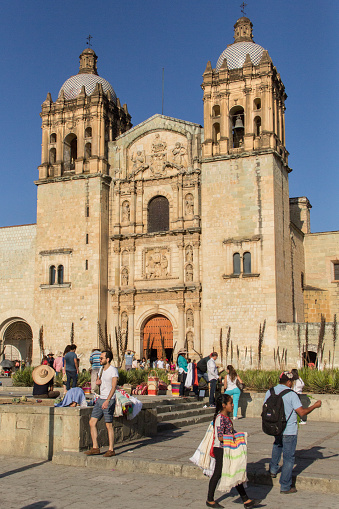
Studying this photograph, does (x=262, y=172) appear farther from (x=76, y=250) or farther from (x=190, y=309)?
(x=76, y=250)

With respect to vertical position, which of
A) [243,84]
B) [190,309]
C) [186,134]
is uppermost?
[243,84]

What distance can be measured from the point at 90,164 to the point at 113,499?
2512 cm

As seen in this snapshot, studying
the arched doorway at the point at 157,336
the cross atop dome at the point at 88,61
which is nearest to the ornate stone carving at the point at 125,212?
the arched doorway at the point at 157,336

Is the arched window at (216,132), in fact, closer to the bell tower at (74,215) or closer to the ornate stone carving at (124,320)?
the bell tower at (74,215)

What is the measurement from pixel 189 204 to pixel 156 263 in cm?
341

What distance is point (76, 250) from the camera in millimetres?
29938

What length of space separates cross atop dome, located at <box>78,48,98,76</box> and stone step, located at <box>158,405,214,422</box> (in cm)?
2515

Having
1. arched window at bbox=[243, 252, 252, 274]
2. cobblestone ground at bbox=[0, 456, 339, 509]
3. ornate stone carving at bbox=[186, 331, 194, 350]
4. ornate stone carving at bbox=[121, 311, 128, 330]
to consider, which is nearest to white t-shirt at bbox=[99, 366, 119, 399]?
cobblestone ground at bbox=[0, 456, 339, 509]

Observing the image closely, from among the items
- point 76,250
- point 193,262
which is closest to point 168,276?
point 193,262

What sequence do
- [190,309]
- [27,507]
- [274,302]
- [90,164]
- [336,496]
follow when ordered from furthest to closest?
1. [90,164]
2. [190,309]
3. [274,302]
4. [336,496]
5. [27,507]

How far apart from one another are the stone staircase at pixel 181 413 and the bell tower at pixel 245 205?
10164 millimetres

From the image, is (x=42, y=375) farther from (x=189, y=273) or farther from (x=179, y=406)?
(x=189, y=273)

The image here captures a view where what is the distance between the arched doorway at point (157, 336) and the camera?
28812 mm

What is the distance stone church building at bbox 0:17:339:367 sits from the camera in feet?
86.7
